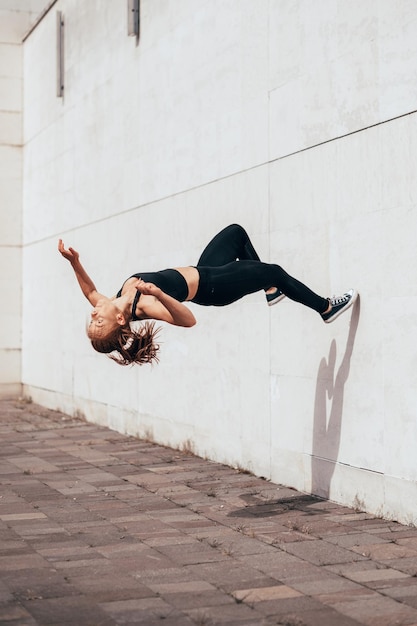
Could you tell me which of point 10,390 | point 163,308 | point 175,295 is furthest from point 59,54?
point 163,308

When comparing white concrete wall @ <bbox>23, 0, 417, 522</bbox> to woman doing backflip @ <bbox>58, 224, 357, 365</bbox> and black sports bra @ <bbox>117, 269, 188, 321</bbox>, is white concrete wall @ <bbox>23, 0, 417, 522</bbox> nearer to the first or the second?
woman doing backflip @ <bbox>58, 224, 357, 365</bbox>

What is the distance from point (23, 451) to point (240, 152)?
172 inches

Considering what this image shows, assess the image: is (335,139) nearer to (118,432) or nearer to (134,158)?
(134,158)

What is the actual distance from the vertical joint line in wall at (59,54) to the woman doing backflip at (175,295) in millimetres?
8847

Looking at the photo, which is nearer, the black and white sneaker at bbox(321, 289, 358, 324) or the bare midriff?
the bare midriff

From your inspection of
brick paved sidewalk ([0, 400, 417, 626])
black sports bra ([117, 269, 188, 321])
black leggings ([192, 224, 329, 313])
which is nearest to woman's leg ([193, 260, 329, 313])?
black leggings ([192, 224, 329, 313])

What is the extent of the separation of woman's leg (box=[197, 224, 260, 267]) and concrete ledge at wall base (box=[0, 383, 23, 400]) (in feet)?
35.7

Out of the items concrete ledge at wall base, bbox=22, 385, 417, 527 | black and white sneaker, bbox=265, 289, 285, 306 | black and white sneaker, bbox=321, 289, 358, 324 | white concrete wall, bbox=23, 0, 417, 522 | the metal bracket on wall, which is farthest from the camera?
the metal bracket on wall

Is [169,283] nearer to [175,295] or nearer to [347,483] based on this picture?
[175,295]

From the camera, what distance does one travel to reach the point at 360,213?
8.00 meters

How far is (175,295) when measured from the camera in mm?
7414

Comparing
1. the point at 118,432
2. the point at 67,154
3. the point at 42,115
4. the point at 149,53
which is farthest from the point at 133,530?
the point at 42,115

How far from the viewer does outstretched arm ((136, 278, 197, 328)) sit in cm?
680

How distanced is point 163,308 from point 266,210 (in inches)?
104
